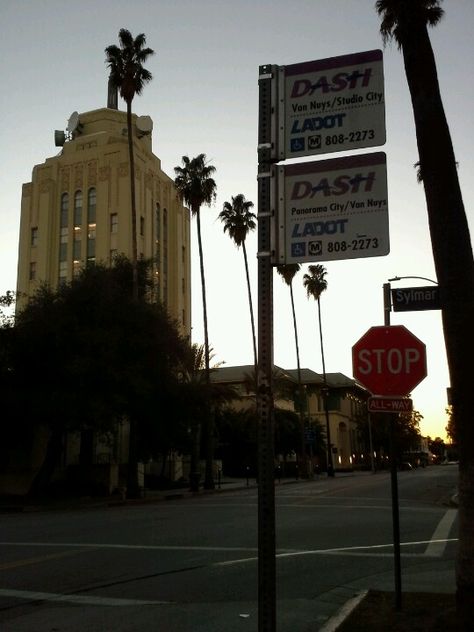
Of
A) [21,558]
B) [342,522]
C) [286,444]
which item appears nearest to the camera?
[21,558]

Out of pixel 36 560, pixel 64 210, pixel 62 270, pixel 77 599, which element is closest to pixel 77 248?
pixel 62 270

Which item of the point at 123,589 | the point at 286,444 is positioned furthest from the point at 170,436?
the point at 286,444

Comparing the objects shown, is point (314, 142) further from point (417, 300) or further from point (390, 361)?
point (390, 361)

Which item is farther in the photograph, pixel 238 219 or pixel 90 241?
pixel 90 241

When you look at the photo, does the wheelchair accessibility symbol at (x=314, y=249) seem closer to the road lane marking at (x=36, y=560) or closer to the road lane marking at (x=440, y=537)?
the road lane marking at (x=36, y=560)

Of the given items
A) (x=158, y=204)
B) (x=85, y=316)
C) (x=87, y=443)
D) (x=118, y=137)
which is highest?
(x=118, y=137)

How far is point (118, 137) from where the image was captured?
6203 centimetres

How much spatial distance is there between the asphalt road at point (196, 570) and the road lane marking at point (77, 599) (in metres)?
0.01

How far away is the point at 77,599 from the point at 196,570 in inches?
90.9

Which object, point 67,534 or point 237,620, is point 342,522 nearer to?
point 67,534

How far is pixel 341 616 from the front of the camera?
619 centimetres

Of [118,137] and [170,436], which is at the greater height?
[118,137]

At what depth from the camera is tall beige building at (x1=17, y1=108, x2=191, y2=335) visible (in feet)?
192

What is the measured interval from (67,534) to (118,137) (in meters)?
52.3
